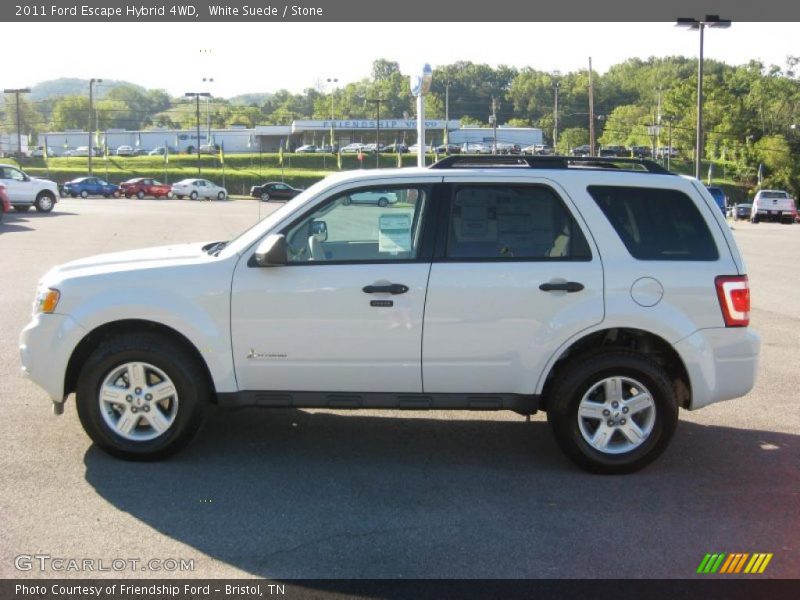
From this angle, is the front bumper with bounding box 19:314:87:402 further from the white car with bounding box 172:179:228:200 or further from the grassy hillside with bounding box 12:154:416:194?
the grassy hillside with bounding box 12:154:416:194

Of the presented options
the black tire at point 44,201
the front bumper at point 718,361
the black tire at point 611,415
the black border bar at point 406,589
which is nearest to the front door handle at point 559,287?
the black tire at point 611,415

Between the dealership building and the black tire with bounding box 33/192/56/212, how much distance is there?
73.0 meters

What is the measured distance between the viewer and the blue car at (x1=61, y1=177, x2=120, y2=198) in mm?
65375

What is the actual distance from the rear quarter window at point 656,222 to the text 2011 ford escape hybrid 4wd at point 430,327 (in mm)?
16

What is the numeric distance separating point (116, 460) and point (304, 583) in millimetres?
2184

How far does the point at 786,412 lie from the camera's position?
7270 millimetres

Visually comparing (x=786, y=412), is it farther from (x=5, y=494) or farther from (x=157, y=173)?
(x=157, y=173)

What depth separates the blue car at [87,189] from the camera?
6538 cm

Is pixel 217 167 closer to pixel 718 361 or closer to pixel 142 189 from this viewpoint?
pixel 142 189

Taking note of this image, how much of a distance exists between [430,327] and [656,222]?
5.52 feet

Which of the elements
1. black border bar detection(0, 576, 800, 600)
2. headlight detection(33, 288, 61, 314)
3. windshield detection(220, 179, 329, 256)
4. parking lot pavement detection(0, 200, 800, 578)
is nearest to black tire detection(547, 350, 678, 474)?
parking lot pavement detection(0, 200, 800, 578)

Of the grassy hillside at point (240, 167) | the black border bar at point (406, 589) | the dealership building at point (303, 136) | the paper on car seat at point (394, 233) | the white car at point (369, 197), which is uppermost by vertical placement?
the dealership building at point (303, 136)

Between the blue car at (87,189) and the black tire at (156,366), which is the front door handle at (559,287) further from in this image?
the blue car at (87,189)

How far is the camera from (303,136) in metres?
134
